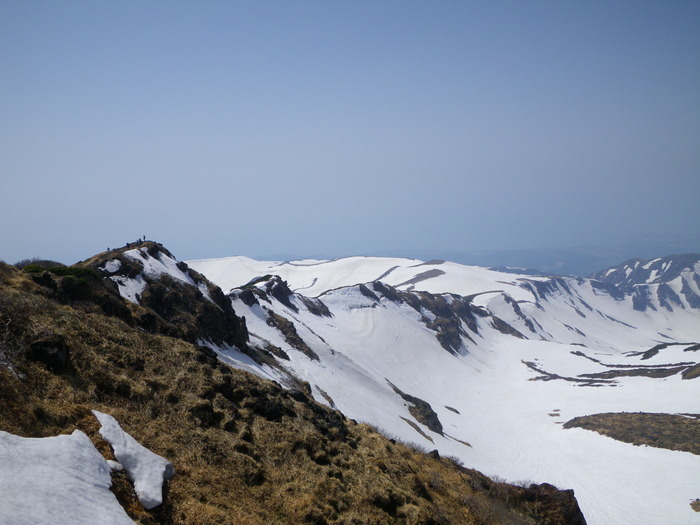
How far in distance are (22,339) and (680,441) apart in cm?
4470

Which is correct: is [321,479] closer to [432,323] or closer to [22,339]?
[22,339]

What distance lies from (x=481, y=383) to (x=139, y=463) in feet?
228

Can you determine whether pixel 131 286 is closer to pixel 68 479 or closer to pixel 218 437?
pixel 218 437

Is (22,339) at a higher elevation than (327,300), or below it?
higher

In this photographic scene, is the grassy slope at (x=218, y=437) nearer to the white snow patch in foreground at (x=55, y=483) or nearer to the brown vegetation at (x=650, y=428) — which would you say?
the white snow patch in foreground at (x=55, y=483)

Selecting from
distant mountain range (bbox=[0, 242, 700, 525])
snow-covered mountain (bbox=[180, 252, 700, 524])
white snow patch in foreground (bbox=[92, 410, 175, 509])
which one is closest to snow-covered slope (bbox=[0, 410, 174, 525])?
white snow patch in foreground (bbox=[92, 410, 175, 509])

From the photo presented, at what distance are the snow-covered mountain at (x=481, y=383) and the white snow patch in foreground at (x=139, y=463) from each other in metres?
17.6

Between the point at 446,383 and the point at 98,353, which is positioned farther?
the point at 446,383

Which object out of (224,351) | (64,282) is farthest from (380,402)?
(64,282)

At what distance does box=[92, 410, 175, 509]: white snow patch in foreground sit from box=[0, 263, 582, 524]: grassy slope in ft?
0.50

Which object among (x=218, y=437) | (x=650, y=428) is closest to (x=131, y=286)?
(x=218, y=437)

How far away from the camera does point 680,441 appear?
33375 millimetres

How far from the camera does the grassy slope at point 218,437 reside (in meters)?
7.74

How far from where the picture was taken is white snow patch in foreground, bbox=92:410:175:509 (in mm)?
6844
